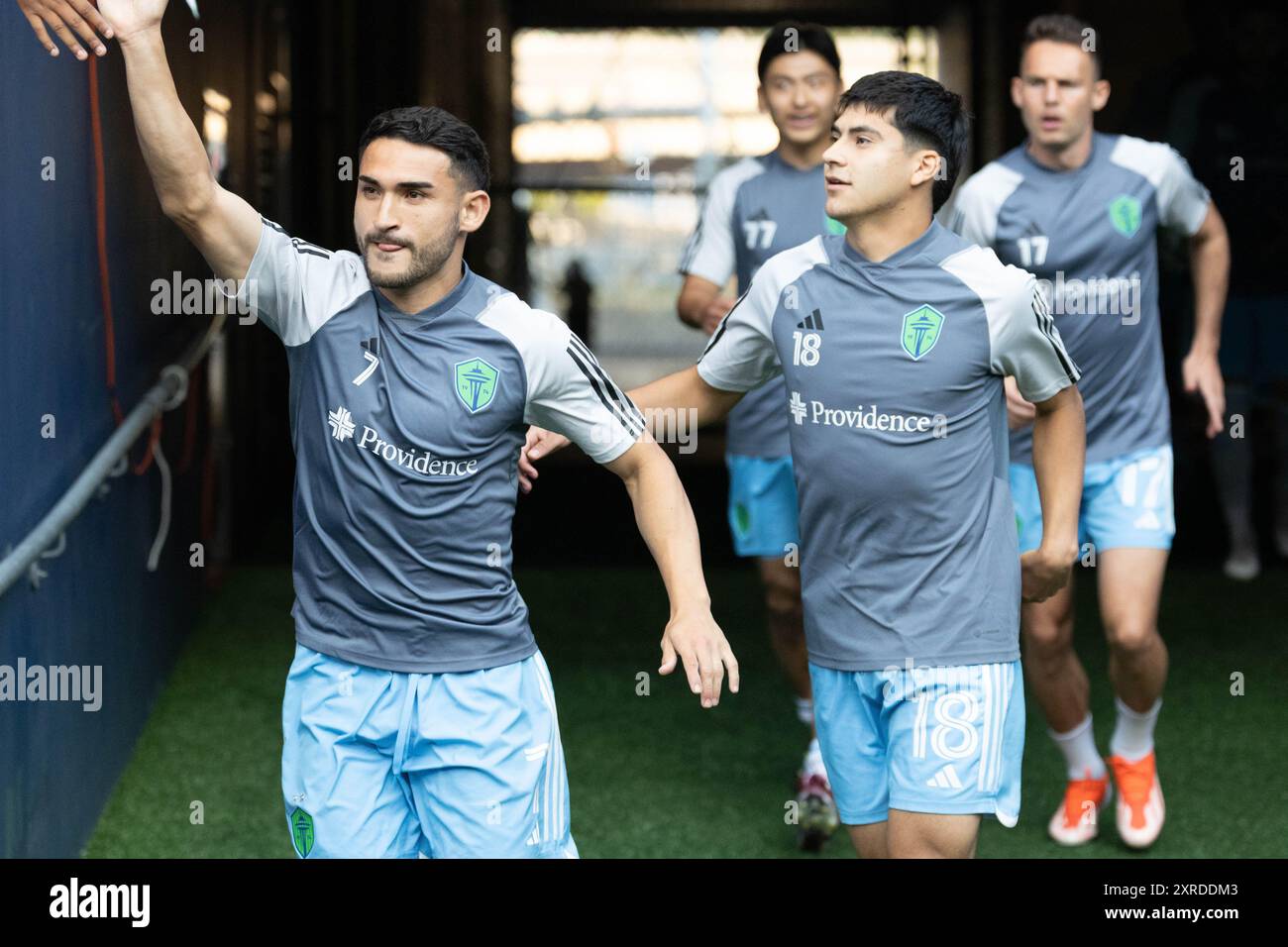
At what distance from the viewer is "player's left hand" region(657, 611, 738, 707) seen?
3.11 metres

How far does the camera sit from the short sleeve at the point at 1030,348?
11.8ft

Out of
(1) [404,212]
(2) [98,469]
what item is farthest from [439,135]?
(2) [98,469]

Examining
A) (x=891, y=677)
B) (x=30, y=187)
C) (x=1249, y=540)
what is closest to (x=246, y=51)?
(x=30, y=187)

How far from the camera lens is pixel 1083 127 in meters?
4.93

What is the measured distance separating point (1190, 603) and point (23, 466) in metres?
5.40

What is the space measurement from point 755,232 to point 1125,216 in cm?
99

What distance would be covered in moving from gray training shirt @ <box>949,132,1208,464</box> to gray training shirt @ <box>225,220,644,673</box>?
1973 millimetres

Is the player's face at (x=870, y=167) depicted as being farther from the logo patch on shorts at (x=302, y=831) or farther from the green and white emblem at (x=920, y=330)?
the logo patch on shorts at (x=302, y=831)

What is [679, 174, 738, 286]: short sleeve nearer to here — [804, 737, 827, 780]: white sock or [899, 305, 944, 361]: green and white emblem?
[804, 737, 827, 780]: white sock

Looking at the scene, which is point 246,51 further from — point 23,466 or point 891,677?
point 891,677

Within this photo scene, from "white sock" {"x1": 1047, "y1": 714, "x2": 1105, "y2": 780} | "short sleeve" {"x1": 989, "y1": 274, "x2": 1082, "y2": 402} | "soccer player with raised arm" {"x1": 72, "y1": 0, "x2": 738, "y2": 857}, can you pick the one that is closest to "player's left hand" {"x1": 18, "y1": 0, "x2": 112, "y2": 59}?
"soccer player with raised arm" {"x1": 72, "y1": 0, "x2": 738, "y2": 857}

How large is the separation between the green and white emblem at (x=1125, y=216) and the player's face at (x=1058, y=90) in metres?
0.20

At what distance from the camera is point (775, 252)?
5.23m

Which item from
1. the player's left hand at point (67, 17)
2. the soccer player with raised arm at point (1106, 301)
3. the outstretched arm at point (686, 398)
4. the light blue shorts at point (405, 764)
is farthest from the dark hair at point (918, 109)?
the player's left hand at point (67, 17)
